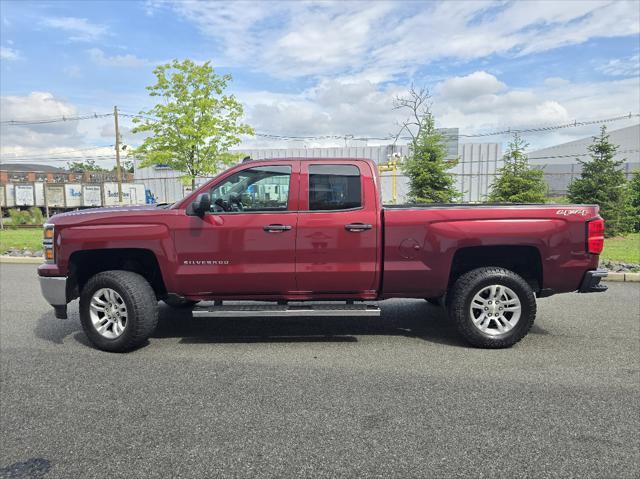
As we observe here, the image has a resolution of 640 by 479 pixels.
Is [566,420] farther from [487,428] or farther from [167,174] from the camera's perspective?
[167,174]

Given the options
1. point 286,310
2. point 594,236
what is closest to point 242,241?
point 286,310

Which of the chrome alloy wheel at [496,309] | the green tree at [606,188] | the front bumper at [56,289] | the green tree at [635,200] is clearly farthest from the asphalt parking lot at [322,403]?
the green tree at [635,200]

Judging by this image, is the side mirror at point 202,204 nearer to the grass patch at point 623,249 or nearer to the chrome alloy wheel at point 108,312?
the chrome alloy wheel at point 108,312

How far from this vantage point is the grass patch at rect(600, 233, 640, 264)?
979 centimetres

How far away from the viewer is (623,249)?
1138cm

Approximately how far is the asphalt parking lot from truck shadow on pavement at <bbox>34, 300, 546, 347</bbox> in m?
0.04

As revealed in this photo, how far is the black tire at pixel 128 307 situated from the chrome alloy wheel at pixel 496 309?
10.9 ft

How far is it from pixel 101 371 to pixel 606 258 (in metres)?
9.86

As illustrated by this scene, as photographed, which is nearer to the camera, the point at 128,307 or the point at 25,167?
the point at 128,307

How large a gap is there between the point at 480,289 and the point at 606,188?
12.7 metres

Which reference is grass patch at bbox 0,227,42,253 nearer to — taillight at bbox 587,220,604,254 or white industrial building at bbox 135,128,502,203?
taillight at bbox 587,220,604,254

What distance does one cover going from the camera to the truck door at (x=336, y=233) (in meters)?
4.68

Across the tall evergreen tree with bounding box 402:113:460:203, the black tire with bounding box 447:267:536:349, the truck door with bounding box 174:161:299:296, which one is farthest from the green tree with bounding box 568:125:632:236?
the truck door with bounding box 174:161:299:296

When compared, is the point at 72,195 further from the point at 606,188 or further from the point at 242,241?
the point at 242,241
